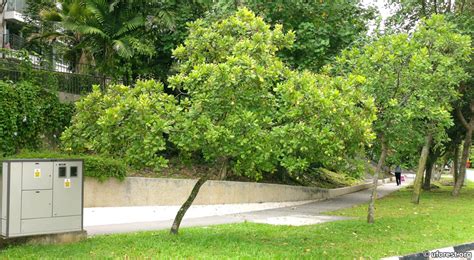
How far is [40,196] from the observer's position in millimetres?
8695

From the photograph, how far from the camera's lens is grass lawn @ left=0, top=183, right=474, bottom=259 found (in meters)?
7.73

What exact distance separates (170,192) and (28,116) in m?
4.88

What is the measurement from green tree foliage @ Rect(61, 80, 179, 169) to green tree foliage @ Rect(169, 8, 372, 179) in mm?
338


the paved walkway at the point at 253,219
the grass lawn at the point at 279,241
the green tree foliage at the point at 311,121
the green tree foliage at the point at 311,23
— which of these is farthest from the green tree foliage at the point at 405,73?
the green tree foliage at the point at 311,23

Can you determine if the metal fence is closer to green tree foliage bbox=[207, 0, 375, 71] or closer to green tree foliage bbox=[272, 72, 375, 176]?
green tree foliage bbox=[207, 0, 375, 71]

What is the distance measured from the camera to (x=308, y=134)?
24.1ft

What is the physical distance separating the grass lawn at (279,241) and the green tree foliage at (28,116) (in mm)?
7169

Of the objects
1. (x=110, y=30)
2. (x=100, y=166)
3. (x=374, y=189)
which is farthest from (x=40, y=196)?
(x=110, y=30)

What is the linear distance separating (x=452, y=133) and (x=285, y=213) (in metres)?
14.1

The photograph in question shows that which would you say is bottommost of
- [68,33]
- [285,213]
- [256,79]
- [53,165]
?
Result: [285,213]

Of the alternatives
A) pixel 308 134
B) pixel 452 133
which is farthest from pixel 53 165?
pixel 452 133

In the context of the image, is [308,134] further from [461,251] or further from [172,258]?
[461,251]

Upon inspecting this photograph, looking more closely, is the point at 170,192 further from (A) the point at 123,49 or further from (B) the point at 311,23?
(B) the point at 311,23

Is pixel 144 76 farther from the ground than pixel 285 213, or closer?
farther from the ground
